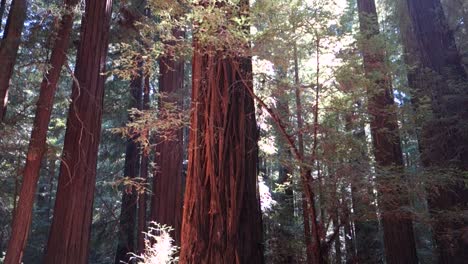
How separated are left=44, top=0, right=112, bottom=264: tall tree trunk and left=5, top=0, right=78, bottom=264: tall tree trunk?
36cm

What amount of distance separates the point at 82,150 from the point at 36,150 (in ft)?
2.15

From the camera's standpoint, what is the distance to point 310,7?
12.7 feet

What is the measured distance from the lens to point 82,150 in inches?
255

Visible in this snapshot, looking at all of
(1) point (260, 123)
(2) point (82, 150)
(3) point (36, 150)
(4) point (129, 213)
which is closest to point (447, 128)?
(1) point (260, 123)

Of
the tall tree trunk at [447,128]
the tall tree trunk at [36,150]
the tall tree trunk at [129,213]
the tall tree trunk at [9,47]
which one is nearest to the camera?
the tall tree trunk at [36,150]

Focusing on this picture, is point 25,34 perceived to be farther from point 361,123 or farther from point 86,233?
point 361,123

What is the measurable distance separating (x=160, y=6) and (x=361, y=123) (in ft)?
7.89

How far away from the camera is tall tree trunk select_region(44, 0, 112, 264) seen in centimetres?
609

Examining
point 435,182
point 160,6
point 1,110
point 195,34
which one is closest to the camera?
point 195,34

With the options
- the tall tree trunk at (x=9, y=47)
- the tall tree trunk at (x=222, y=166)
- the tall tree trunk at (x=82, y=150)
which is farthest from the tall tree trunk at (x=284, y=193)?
the tall tree trunk at (x=9, y=47)

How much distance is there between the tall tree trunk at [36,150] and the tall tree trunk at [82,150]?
0.36 metres

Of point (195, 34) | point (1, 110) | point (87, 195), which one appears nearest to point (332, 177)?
point (195, 34)

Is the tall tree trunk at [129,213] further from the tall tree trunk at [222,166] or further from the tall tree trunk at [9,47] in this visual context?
the tall tree trunk at [222,166]

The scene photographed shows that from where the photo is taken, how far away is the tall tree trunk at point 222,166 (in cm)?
325
